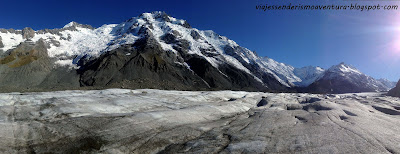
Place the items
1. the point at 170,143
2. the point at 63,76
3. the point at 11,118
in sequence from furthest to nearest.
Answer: the point at 63,76, the point at 11,118, the point at 170,143

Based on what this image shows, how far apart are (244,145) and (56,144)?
10551mm

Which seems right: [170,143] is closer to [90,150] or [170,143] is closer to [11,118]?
[90,150]

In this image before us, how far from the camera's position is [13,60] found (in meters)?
156

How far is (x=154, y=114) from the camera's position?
18.2 m

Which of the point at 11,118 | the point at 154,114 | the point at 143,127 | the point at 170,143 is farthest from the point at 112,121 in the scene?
the point at 11,118

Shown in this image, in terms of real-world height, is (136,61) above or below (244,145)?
above

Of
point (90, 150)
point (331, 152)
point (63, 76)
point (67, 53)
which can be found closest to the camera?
point (331, 152)

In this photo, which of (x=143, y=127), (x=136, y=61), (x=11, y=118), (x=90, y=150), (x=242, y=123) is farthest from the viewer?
(x=136, y=61)

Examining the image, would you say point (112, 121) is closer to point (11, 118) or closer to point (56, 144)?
point (56, 144)

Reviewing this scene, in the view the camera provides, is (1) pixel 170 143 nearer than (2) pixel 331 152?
No

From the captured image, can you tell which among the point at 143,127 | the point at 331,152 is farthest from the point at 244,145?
the point at 143,127

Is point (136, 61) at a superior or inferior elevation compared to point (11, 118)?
superior

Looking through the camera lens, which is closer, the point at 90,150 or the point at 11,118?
the point at 90,150

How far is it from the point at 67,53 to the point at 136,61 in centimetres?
8069
